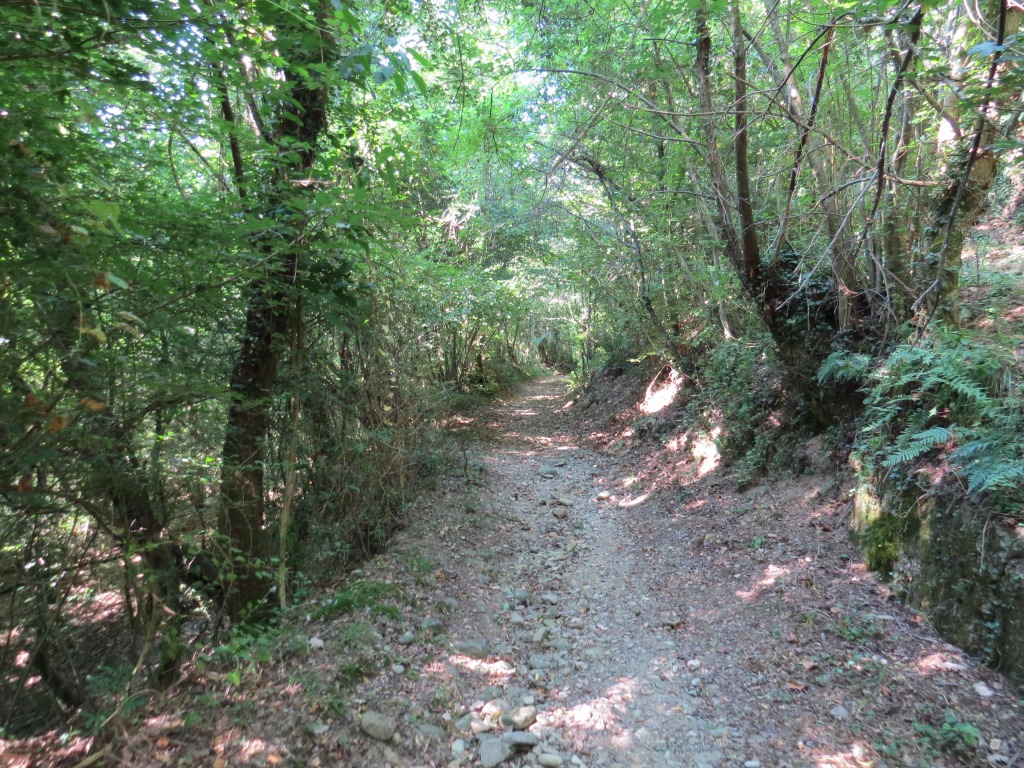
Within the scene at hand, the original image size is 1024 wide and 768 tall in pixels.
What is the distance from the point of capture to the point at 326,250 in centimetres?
446

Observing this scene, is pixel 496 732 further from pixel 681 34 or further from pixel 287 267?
A: pixel 681 34

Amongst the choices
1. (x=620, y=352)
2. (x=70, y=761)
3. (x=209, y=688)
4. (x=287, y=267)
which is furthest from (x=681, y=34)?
(x=620, y=352)

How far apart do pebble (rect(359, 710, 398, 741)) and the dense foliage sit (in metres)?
1.63

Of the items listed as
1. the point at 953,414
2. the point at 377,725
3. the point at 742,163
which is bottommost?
the point at 377,725

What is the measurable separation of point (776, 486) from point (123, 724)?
24.0 feet

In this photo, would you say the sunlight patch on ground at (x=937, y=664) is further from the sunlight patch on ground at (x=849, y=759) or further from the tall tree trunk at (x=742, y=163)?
the tall tree trunk at (x=742, y=163)

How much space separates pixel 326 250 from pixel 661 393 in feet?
33.4

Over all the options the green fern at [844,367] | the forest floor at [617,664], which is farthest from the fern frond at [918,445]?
the green fern at [844,367]

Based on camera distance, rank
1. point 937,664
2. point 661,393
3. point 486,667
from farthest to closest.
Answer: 1. point 661,393
2. point 486,667
3. point 937,664

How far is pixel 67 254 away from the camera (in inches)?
107

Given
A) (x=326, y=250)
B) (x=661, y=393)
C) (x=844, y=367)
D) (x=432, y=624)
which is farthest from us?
(x=661, y=393)

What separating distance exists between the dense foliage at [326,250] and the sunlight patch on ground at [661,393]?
1914 mm

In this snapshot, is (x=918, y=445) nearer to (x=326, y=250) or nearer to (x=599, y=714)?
(x=599, y=714)

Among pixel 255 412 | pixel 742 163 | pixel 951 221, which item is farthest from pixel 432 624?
pixel 742 163
